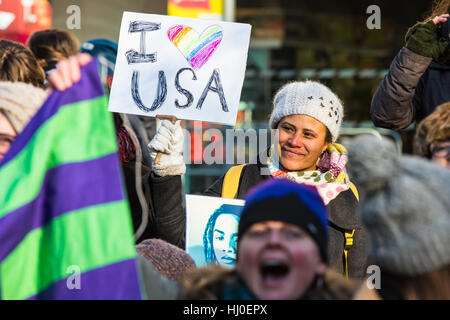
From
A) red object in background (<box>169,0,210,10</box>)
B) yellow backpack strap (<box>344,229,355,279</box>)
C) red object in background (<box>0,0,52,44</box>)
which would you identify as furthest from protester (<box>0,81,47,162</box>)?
red object in background (<box>169,0,210,10</box>)

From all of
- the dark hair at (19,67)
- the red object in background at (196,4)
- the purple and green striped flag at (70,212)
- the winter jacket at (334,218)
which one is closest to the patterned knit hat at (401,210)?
the purple and green striped flag at (70,212)

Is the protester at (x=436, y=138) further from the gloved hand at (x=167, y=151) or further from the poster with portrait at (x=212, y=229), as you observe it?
the gloved hand at (x=167, y=151)

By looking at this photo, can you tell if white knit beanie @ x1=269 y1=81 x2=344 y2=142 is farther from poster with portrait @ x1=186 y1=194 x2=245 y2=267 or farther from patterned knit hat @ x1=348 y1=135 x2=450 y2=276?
patterned knit hat @ x1=348 y1=135 x2=450 y2=276

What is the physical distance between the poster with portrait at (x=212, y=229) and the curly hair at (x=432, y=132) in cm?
89

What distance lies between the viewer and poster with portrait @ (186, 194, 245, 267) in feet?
12.3

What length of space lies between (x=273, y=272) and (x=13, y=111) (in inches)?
46.5

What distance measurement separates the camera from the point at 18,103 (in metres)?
2.95

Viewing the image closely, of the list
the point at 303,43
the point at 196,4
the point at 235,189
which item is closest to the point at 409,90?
the point at 235,189

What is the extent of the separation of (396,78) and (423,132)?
63cm

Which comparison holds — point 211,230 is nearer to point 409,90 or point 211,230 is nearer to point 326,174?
point 326,174

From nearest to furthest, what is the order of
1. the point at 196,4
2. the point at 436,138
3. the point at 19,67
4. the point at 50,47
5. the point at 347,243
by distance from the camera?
the point at 436,138
the point at 347,243
the point at 19,67
the point at 50,47
the point at 196,4

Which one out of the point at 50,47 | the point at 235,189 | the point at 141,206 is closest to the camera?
the point at 141,206

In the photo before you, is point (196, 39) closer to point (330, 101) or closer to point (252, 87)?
point (330, 101)
